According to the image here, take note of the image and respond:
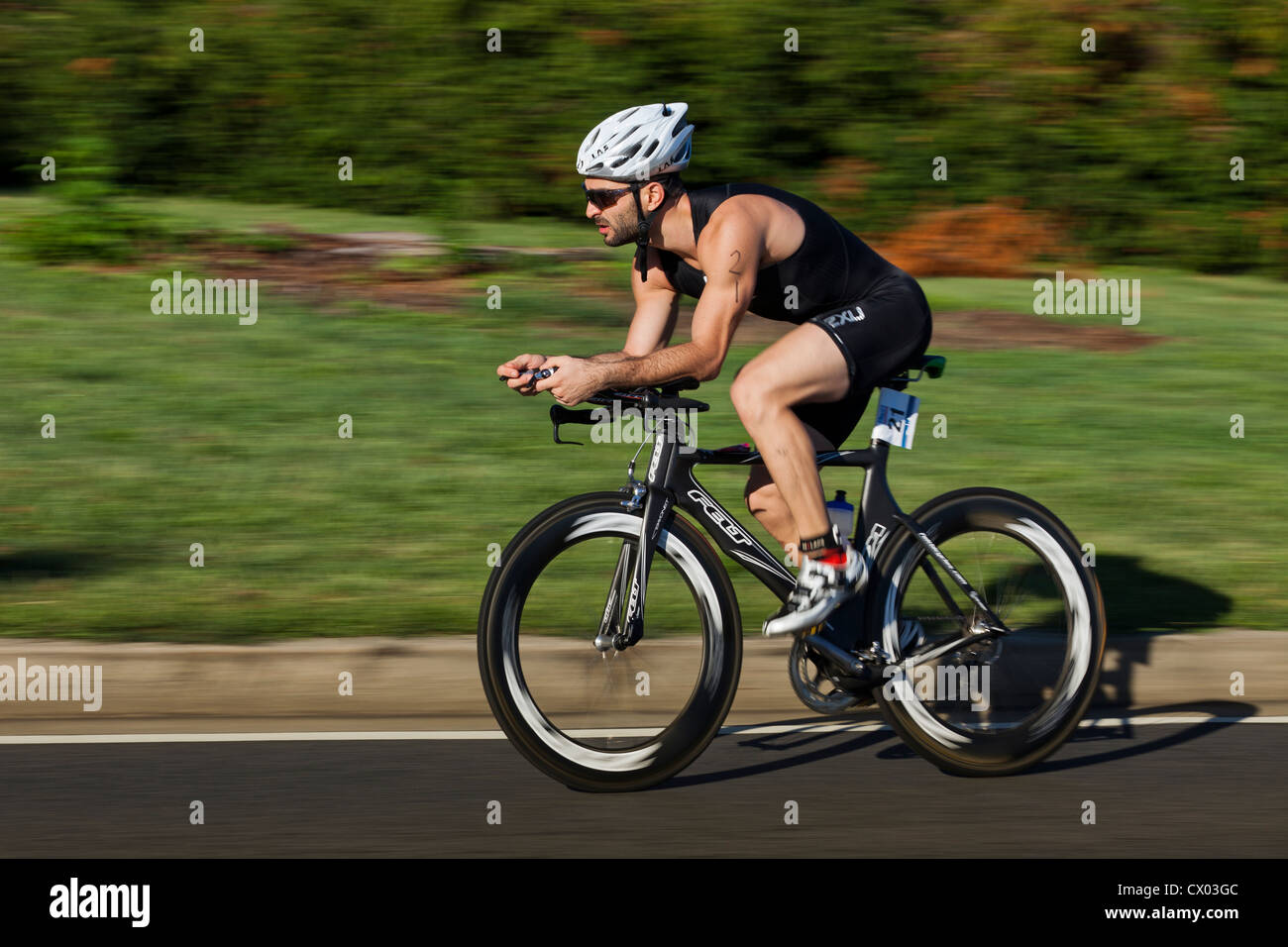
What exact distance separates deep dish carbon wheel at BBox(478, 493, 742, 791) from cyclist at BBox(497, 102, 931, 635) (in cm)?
28

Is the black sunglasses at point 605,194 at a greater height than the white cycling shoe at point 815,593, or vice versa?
the black sunglasses at point 605,194

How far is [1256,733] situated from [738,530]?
2.05m

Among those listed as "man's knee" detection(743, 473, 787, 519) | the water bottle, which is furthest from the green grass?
the water bottle

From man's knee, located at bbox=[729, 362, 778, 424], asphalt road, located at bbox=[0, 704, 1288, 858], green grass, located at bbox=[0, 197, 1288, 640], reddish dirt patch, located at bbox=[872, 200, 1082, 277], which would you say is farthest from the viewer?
reddish dirt patch, located at bbox=[872, 200, 1082, 277]

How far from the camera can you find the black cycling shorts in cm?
529

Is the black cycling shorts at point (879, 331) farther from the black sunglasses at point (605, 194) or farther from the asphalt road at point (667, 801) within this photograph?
the asphalt road at point (667, 801)

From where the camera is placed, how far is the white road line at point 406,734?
5801 mm

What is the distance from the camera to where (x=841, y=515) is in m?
5.48

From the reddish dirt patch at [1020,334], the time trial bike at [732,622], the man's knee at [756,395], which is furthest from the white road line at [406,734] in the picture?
the reddish dirt patch at [1020,334]

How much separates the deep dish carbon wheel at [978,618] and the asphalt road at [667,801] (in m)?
0.14

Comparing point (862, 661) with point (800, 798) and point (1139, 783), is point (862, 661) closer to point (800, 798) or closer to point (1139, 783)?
point (800, 798)

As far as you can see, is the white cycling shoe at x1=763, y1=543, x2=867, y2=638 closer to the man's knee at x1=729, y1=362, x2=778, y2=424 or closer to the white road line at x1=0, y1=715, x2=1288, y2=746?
the man's knee at x1=729, y1=362, x2=778, y2=424

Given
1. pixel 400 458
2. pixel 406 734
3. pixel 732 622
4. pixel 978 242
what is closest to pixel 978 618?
pixel 732 622

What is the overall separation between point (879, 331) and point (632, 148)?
3.17 ft
